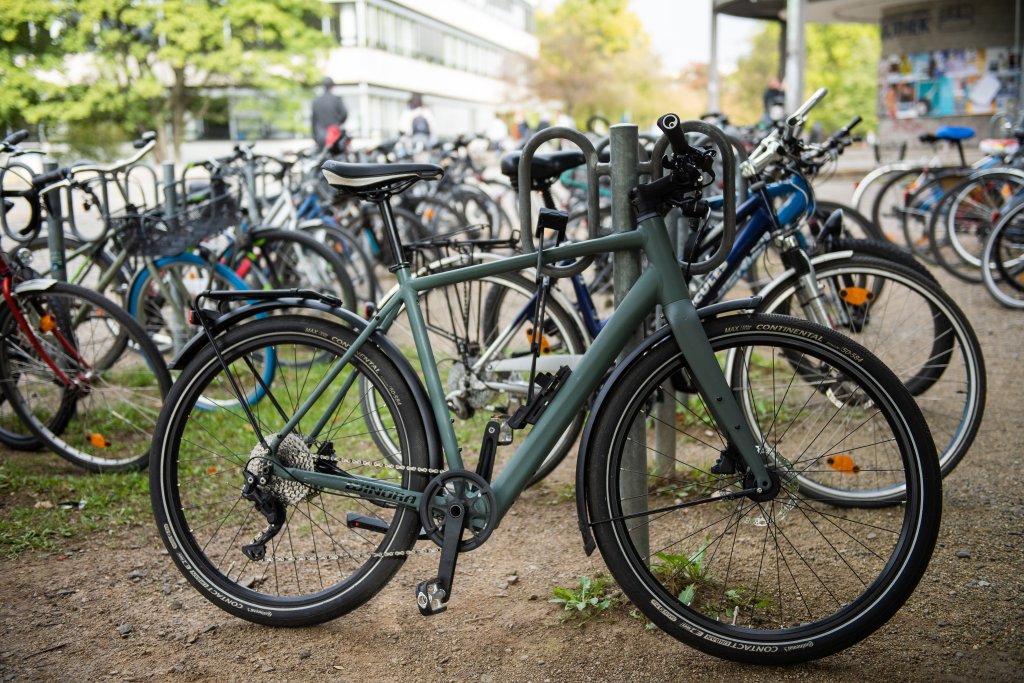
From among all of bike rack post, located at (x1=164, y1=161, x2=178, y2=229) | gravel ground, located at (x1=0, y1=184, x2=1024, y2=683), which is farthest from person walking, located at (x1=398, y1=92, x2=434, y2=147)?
gravel ground, located at (x1=0, y1=184, x2=1024, y2=683)

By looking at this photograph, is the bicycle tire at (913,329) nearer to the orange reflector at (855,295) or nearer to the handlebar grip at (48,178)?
the orange reflector at (855,295)

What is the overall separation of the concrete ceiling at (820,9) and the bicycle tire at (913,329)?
1797 centimetres

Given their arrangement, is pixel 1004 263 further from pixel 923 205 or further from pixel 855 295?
pixel 855 295

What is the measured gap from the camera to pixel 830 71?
49906 millimetres

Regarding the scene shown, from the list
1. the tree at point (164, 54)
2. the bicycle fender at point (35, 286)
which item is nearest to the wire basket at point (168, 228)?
the bicycle fender at point (35, 286)

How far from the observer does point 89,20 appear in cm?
3331

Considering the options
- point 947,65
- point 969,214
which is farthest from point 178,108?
point 969,214

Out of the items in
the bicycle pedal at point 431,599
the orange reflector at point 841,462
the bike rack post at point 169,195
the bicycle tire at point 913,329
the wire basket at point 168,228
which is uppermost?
the bike rack post at point 169,195

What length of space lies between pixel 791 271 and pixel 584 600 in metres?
1.58

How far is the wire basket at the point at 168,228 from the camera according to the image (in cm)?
482

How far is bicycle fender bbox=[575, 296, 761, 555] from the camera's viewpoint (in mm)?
2598

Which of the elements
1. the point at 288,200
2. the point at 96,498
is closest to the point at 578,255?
the point at 96,498

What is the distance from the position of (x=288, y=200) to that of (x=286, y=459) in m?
4.28

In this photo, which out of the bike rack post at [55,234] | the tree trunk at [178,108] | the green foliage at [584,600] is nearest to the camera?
the green foliage at [584,600]
